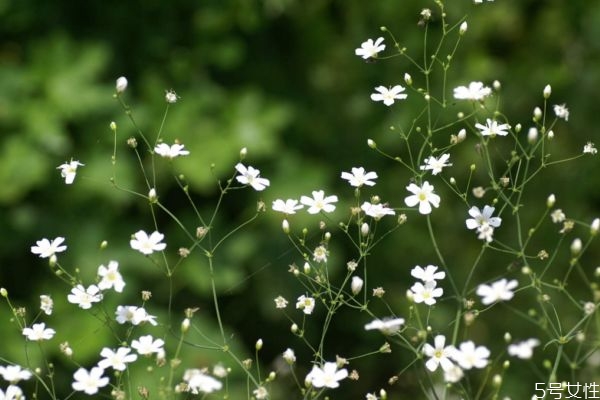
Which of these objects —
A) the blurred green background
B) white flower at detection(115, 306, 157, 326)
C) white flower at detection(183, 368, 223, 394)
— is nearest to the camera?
white flower at detection(183, 368, 223, 394)

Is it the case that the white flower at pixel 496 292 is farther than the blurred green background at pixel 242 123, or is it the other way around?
the blurred green background at pixel 242 123

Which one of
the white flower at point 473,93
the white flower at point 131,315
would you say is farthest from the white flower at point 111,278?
the white flower at point 473,93

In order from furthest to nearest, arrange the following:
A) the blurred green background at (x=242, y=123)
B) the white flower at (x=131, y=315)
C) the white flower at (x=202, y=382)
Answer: the blurred green background at (x=242, y=123), the white flower at (x=131, y=315), the white flower at (x=202, y=382)

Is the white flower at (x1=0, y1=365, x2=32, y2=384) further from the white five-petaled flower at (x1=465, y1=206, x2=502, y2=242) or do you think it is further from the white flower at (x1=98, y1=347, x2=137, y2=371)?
the white five-petaled flower at (x1=465, y1=206, x2=502, y2=242)

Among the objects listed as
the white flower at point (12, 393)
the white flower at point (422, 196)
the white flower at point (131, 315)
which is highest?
the white flower at point (422, 196)

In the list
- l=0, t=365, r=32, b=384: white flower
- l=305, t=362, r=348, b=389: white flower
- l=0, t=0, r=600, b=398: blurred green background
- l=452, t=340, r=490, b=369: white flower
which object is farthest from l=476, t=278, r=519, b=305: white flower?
l=0, t=0, r=600, b=398: blurred green background

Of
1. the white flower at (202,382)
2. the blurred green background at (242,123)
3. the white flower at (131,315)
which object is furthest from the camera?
the blurred green background at (242,123)

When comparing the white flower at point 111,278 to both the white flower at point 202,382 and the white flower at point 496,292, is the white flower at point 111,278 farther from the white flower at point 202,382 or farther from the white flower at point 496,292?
the white flower at point 496,292

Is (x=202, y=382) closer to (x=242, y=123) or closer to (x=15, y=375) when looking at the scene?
(x=15, y=375)

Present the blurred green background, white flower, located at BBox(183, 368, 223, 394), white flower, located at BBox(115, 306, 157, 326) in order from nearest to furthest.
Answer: white flower, located at BBox(183, 368, 223, 394), white flower, located at BBox(115, 306, 157, 326), the blurred green background
